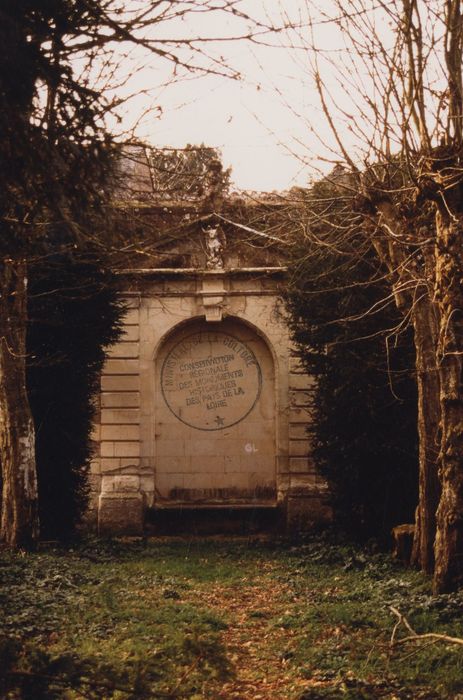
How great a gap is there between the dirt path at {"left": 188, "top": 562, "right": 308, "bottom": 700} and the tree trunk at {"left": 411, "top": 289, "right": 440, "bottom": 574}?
6.06 ft

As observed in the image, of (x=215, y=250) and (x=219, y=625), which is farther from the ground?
(x=215, y=250)

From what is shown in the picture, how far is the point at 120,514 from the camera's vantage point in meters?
17.6

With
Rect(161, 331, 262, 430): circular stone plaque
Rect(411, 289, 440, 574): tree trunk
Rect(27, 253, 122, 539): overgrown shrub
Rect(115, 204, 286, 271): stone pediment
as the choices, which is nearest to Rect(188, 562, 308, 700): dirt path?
Rect(411, 289, 440, 574): tree trunk

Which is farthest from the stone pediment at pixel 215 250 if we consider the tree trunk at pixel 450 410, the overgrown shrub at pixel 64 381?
the tree trunk at pixel 450 410

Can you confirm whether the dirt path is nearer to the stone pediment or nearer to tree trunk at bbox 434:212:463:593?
tree trunk at bbox 434:212:463:593

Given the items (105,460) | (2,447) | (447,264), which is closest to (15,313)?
(2,447)

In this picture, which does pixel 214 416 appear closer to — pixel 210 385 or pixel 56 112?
pixel 210 385

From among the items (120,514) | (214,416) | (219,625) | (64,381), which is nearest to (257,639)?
(219,625)

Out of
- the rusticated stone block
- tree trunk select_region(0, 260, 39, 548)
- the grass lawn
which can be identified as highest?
tree trunk select_region(0, 260, 39, 548)

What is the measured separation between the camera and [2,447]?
14383 mm

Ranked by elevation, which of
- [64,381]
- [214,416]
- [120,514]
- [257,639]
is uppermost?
[64,381]

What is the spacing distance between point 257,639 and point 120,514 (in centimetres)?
871

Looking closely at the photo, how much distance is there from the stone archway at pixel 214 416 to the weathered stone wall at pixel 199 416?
2 centimetres

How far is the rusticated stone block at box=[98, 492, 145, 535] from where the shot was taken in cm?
1753
